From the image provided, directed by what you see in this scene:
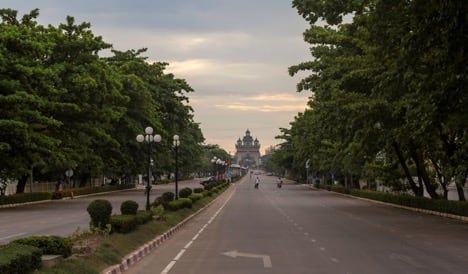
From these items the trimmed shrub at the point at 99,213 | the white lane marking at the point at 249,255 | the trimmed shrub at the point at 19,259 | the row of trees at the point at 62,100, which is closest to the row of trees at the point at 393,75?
the white lane marking at the point at 249,255

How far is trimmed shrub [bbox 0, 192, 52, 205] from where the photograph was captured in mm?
46603

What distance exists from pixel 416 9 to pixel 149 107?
169 feet

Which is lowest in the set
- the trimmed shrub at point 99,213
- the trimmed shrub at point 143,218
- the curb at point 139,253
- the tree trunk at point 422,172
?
the curb at point 139,253

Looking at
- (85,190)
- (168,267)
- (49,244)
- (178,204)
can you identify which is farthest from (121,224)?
(85,190)

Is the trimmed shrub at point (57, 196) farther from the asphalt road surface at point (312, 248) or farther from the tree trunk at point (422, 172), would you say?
the asphalt road surface at point (312, 248)

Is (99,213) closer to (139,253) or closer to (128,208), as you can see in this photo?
(139,253)

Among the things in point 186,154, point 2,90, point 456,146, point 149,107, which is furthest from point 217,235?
point 186,154

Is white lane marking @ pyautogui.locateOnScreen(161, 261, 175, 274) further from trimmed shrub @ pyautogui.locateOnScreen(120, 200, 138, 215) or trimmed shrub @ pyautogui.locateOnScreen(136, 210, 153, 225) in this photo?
trimmed shrub @ pyautogui.locateOnScreen(120, 200, 138, 215)

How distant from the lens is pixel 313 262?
15344 mm

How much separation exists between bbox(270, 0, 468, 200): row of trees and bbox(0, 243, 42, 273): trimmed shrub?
10.5 m

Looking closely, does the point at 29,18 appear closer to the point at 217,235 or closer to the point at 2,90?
the point at 2,90

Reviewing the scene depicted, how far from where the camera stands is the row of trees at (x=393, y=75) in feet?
59.7

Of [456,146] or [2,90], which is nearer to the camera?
[456,146]

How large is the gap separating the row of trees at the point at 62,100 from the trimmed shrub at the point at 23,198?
152cm
